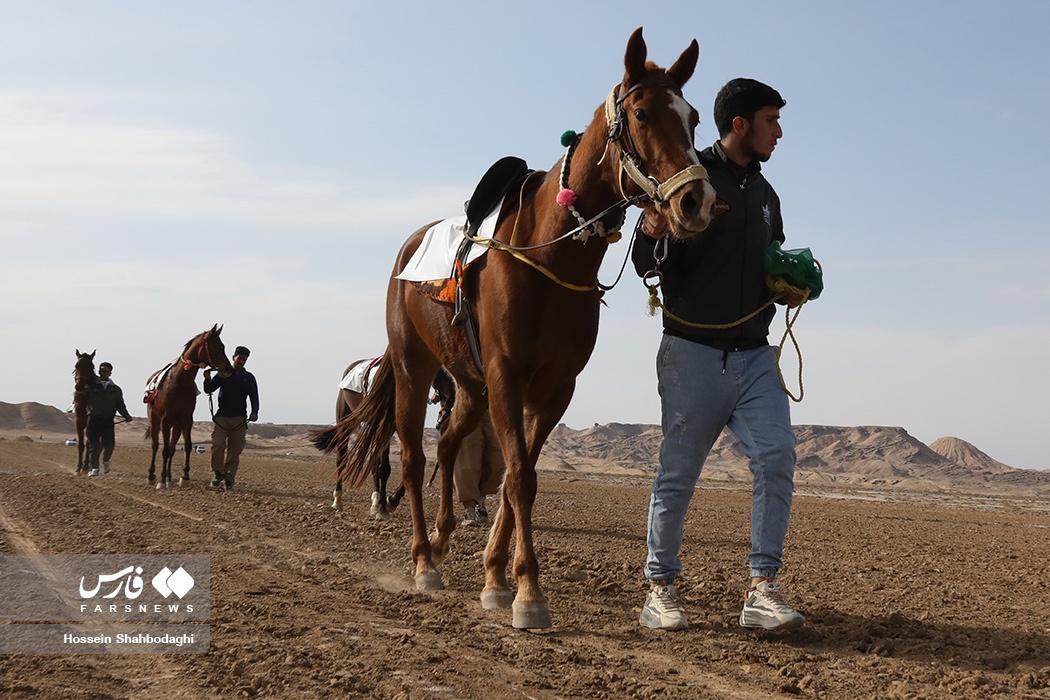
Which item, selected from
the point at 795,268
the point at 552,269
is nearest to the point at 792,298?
the point at 795,268

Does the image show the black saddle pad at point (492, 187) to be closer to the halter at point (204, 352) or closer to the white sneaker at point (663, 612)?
the white sneaker at point (663, 612)

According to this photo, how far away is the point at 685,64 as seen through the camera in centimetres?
495

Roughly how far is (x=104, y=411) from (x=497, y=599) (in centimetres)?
1622

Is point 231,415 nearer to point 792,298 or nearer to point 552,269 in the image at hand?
point 552,269

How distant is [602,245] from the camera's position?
5164 millimetres

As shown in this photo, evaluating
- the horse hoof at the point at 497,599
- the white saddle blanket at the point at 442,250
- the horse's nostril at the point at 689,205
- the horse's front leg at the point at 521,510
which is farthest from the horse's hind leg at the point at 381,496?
the horse's nostril at the point at 689,205

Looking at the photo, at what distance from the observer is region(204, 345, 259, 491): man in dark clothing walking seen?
51.4 ft

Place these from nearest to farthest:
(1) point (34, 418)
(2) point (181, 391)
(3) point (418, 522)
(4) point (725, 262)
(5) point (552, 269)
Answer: (4) point (725, 262) < (5) point (552, 269) < (3) point (418, 522) < (2) point (181, 391) < (1) point (34, 418)

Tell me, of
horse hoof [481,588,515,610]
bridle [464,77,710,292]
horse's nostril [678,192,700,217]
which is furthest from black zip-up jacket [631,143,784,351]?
horse hoof [481,588,515,610]

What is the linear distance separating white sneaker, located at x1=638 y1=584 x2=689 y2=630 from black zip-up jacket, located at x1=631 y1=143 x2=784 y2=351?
1190 mm

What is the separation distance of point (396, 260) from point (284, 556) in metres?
2.21

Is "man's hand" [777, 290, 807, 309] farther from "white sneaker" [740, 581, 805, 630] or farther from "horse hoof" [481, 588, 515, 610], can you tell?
"horse hoof" [481, 588, 515, 610]

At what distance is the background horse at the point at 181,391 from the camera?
1653 cm

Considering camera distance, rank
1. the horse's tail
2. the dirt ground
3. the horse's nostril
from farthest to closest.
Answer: the horse's tail, the horse's nostril, the dirt ground
